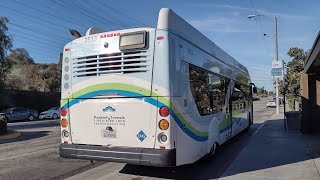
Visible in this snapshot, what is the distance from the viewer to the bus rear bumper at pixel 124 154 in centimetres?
689

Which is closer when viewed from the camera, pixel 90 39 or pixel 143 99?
pixel 143 99

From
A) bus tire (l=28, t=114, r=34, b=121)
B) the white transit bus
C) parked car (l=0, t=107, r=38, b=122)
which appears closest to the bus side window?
the white transit bus

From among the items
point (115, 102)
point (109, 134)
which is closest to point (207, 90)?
point (115, 102)

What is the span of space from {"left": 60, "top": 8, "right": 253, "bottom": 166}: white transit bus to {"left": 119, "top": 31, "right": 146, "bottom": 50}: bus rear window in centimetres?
2

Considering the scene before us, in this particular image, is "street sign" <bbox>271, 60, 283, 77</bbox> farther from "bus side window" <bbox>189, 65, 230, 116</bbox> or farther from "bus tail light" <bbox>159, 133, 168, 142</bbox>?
"bus tail light" <bbox>159, 133, 168, 142</bbox>

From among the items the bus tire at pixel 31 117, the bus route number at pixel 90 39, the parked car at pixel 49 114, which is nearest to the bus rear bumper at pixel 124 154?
the bus route number at pixel 90 39

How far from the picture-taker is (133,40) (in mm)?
7344

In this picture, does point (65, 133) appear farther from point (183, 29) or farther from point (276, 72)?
→ point (276, 72)

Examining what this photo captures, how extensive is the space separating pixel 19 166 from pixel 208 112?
5030 millimetres

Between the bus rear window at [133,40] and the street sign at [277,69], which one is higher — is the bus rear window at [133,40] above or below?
below

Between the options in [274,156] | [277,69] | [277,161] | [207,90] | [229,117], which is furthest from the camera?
Result: [277,69]

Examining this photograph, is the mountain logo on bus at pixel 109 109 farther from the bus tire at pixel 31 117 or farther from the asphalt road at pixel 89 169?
the bus tire at pixel 31 117

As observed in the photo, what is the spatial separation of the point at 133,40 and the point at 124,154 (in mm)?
2254

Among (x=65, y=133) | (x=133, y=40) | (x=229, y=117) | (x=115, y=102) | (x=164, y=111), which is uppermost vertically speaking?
(x=133, y=40)
